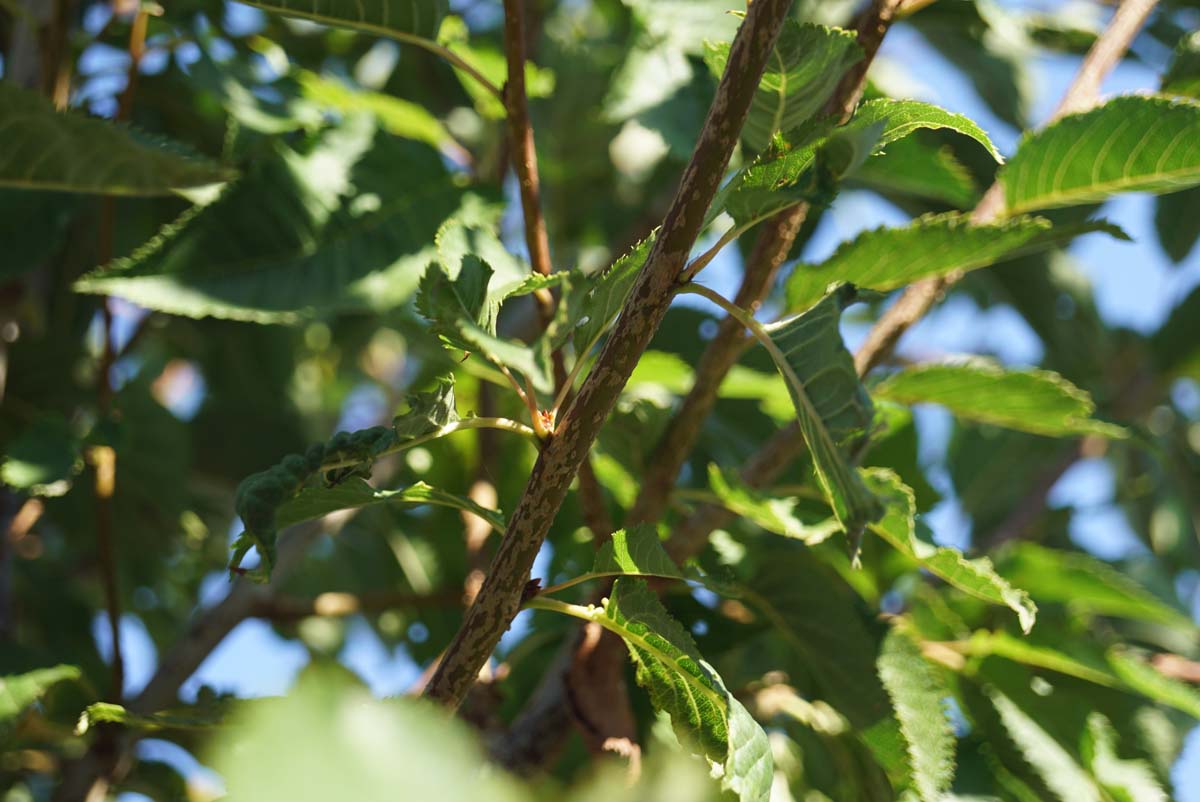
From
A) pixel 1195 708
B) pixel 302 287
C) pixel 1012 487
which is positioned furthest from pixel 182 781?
pixel 1012 487

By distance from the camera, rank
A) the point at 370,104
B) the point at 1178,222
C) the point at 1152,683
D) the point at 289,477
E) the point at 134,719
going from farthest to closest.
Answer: the point at 1178,222, the point at 370,104, the point at 1152,683, the point at 134,719, the point at 289,477

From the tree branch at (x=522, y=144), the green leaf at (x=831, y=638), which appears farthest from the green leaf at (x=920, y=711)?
the tree branch at (x=522, y=144)

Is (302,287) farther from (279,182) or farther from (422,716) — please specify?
(422,716)

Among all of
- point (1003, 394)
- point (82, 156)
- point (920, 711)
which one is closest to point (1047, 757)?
point (920, 711)

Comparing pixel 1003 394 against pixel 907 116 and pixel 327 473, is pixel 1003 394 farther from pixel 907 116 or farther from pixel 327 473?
pixel 327 473

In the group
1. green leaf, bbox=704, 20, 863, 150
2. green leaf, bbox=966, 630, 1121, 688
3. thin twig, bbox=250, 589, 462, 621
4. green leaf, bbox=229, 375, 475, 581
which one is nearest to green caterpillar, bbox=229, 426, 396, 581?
green leaf, bbox=229, 375, 475, 581

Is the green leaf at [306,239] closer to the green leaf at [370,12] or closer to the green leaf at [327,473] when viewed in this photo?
the green leaf at [370,12]
